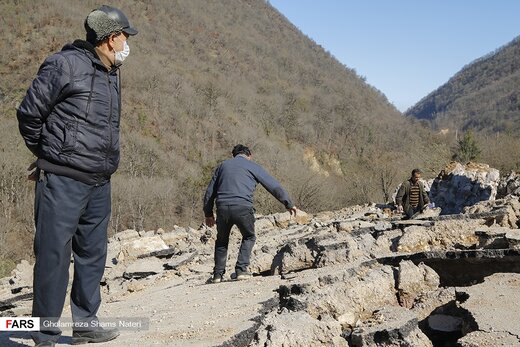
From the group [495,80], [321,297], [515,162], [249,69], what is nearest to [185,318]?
[321,297]

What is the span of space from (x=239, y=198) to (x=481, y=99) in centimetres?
14228

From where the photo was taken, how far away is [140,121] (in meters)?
45.9

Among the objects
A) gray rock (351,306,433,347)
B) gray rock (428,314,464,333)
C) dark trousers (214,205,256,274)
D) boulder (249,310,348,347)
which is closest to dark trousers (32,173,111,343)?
boulder (249,310,348,347)

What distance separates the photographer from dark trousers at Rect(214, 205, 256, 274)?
240 inches

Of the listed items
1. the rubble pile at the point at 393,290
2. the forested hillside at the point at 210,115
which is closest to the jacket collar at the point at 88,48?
the rubble pile at the point at 393,290

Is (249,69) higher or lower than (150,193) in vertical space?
higher

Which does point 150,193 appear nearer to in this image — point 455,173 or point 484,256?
point 455,173

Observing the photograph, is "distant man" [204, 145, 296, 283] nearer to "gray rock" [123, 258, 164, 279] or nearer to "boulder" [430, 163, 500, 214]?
"gray rock" [123, 258, 164, 279]

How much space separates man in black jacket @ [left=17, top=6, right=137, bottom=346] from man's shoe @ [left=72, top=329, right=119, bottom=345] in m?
0.30

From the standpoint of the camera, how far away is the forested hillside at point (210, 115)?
34719 mm

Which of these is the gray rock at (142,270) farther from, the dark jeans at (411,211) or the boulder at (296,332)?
the boulder at (296,332)

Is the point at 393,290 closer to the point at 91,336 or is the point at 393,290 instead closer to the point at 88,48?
the point at 91,336

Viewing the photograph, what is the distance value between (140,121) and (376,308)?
142 feet

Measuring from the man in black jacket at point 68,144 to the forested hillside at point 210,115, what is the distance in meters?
26.5
